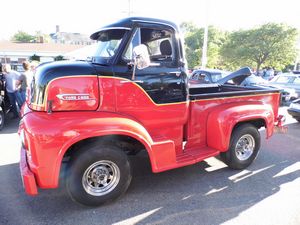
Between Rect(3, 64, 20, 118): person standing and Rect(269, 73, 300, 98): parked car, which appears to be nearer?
Rect(3, 64, 20, 118): person standing

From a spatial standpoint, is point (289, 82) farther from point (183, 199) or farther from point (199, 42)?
point (199, 42)

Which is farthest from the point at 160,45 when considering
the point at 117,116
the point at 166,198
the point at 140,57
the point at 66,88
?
the point at 166,198

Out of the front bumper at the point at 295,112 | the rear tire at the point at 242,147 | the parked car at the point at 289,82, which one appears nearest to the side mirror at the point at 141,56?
the rear tire at the point at 242,147

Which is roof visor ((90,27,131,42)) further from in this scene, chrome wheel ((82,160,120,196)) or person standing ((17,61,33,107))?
person standing ((17,61,33,107))

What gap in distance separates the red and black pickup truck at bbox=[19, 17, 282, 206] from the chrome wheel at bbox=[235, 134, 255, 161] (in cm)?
41

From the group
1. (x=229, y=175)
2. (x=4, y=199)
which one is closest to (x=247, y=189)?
(x=229, y=175)

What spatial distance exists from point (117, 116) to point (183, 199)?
1546 mm

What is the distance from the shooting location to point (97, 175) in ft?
11.3

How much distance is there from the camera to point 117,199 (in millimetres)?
3680

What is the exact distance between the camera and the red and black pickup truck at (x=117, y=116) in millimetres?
3037

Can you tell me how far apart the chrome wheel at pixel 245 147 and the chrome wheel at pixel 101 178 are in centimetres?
239

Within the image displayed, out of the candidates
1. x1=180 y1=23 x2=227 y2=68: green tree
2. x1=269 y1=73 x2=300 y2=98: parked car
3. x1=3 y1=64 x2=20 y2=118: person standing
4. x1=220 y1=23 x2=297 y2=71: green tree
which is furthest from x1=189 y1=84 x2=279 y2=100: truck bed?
x1=180 y1=23 x2=227 y2=68: green tree

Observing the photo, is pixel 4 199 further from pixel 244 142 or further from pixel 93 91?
pixel 244 142

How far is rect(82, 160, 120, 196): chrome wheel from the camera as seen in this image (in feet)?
11.0
